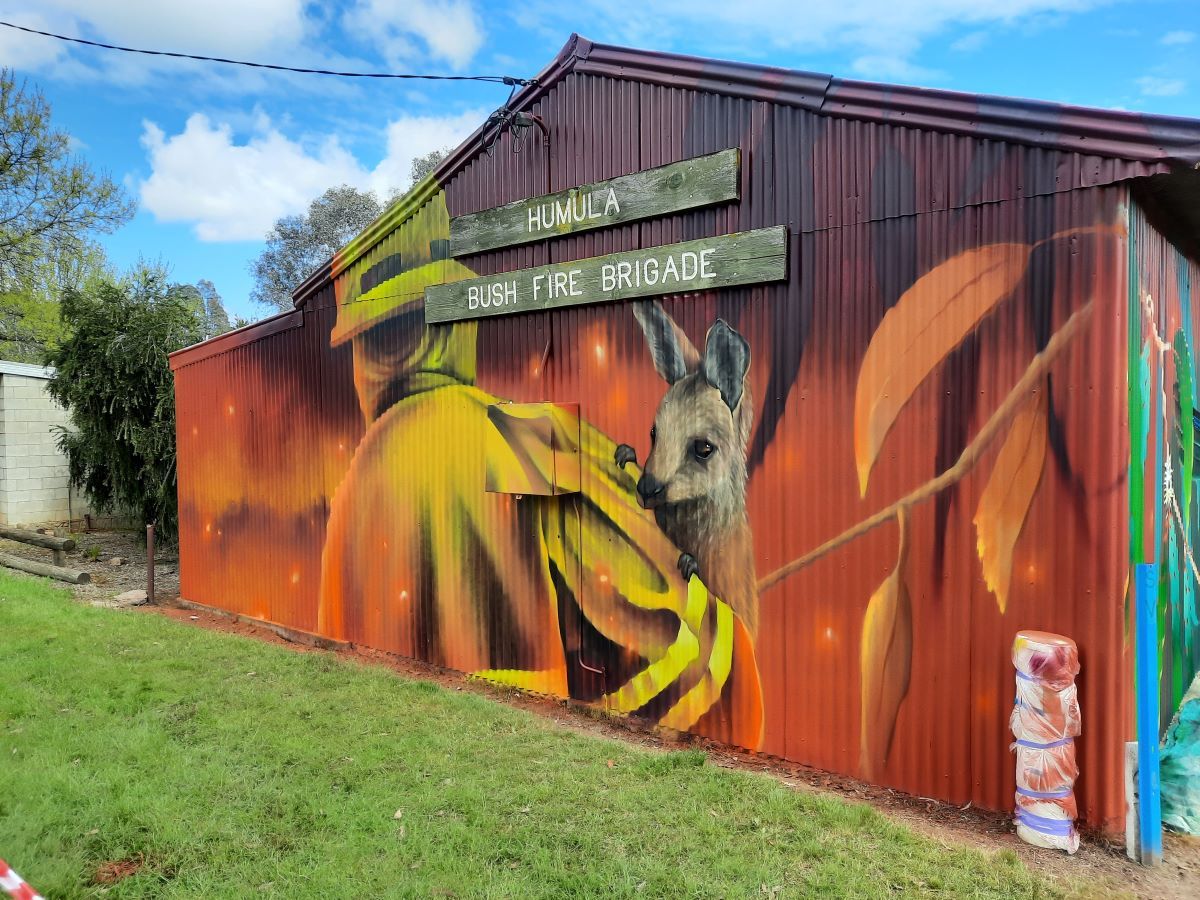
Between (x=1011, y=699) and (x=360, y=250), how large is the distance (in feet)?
22.6

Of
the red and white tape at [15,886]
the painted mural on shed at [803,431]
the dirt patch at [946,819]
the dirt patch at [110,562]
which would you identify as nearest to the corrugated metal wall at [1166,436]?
the painted mural on shed at [803,431]

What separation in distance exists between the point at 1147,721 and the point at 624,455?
138 inches

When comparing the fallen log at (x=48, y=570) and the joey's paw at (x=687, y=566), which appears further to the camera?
the fallen log at (x=48, y=570)

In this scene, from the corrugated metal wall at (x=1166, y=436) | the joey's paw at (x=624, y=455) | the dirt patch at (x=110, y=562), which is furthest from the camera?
the dirt patch at (x=110, y=562)

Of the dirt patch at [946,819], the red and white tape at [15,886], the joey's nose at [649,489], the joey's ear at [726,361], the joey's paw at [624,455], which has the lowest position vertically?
the dirt patch at [946,819]

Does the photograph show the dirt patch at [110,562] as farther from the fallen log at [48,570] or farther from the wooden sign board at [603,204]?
the wooden sign board at [603,204]

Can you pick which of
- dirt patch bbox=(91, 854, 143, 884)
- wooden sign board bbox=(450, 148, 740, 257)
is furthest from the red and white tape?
wooden sign board bbox=(450, 148, 740, 257)

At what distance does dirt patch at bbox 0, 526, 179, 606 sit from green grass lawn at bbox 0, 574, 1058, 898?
5.60 m

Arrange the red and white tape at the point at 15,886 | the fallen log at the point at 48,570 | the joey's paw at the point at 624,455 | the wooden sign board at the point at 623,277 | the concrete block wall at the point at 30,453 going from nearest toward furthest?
the red and white tape at the point at 15,886 → the wooden sign board at the point at 623,277 → the joey's paw at the point at 624,455 → the fallen log at the point at 48,570 → the concrete block wall at the point at 30,453

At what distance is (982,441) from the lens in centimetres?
439

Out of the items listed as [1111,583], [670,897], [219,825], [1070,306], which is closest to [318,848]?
[219,825]

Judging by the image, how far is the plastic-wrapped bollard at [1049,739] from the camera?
3.93m

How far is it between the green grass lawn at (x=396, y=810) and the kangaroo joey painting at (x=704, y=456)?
1.26 meters

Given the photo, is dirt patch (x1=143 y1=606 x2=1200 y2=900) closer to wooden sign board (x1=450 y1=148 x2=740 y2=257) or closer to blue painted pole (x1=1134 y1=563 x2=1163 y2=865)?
blue painted pole (x1=1134 y1=563 x2=1163 y2=865)
